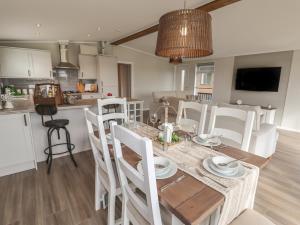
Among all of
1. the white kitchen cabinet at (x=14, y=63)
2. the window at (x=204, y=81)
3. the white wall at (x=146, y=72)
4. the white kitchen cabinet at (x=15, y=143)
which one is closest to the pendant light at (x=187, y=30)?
the white kitchen cabinet at (x=15, y=143)

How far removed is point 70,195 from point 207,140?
1.73m

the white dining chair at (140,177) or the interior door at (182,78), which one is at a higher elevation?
the interior door at (182,78)

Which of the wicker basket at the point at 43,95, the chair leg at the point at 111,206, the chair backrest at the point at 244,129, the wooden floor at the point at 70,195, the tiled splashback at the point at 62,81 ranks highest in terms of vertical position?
the tiled splashback at the point at 62,81

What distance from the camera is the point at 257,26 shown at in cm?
361

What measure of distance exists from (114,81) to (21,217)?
4.59 m

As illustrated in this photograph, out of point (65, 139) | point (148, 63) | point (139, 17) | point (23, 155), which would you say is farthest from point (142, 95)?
point (23, 155)

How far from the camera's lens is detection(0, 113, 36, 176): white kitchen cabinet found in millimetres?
2238

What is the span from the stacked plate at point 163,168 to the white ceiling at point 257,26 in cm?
330

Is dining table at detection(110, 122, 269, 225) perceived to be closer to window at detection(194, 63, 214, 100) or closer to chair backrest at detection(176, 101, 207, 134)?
chair backrest at detection(176, 101, 207, 134)

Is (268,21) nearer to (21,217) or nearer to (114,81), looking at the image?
(114,81)

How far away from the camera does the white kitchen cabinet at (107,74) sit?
5.37 m

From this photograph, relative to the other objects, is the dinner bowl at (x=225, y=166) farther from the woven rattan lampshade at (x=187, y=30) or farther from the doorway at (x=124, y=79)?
the doorway at (x=124, y=79)

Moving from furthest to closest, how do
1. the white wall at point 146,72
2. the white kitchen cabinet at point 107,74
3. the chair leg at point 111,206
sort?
1. the white wall at point 146,72
2. the white kitchen cabinet at point 107,74
3. the chair leg at point 111,206

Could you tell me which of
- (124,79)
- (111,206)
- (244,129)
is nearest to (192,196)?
(111,206)
